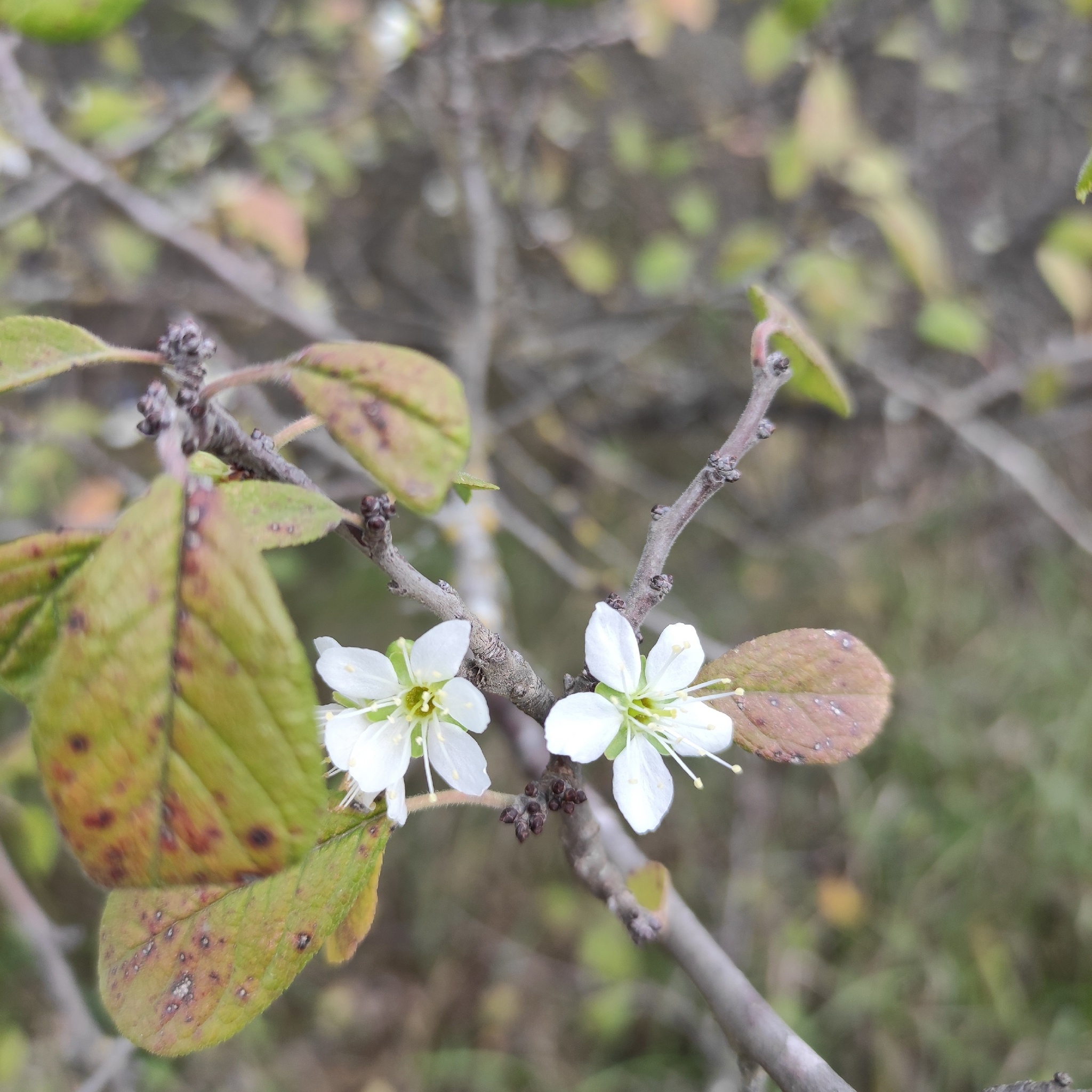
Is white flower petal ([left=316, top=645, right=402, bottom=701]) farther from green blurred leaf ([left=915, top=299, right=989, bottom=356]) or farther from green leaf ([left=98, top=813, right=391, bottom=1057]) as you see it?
green blurred leaf ([left=915, top=299, right=989, bottom=356])

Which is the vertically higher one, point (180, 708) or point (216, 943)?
point (180, 708)

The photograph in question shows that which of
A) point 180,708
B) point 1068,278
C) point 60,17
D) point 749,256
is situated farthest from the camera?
point 749,256

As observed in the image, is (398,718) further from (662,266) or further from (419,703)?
(662,266)

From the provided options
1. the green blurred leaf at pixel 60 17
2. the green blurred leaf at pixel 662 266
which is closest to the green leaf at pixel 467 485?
the green blurred leaf at pixel 60 17

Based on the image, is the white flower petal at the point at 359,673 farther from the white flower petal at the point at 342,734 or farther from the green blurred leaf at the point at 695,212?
the green blurred leaf at the point at 695,212

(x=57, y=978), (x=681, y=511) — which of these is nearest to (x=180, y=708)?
(x=681, y=511)

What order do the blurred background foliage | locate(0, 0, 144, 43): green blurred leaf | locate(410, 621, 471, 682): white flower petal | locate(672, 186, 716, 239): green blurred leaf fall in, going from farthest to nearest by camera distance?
1. locate(672, 186, 716, 239): green blurred leaf
2. the blurred background foliage
3. locate(0, 0, 144, 43): green blurred leaf
4. locate(410, 621, 471, 682): white flower petal

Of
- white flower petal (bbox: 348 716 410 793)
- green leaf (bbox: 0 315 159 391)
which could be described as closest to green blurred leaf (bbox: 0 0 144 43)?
green leaf (bbox: 0 315 159 391)
